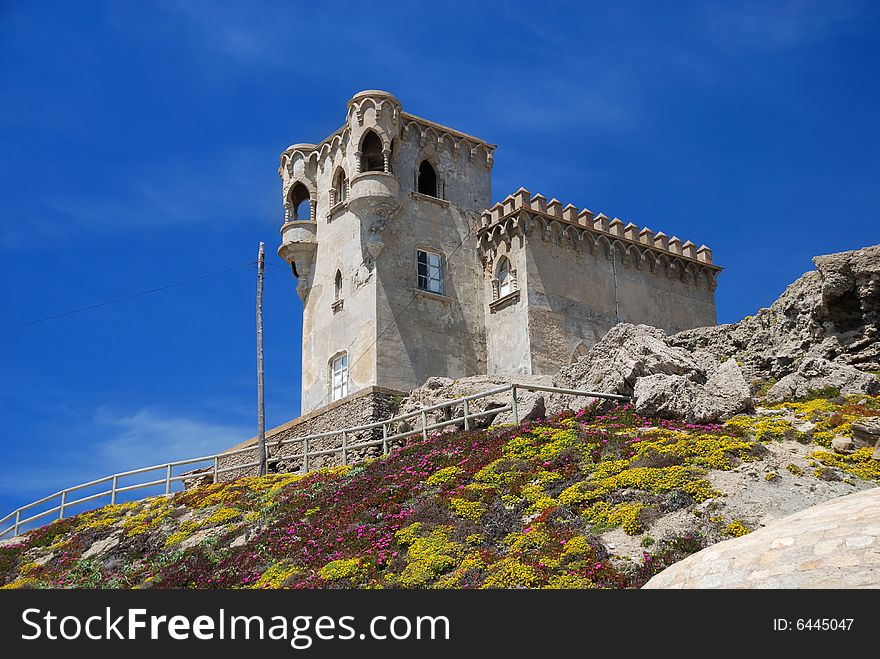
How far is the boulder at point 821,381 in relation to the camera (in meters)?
25.6

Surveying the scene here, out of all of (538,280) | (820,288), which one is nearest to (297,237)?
(538,280)

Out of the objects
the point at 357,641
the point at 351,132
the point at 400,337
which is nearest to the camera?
the point at 357,641

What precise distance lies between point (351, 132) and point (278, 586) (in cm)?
2518

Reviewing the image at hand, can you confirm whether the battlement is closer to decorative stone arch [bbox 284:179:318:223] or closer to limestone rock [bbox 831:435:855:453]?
decorative stone arch [bbox 284:179:318:223]

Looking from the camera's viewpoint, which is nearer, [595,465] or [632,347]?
[595,465]

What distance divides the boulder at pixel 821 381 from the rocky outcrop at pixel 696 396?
1.62m

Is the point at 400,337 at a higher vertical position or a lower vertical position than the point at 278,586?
higher

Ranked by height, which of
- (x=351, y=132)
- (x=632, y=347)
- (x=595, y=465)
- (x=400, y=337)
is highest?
(x=351, y=132)

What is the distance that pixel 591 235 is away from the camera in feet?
145

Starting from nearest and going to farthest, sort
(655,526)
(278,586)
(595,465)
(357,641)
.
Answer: (357,641)
(655,526)
(278,586)
(595,465)

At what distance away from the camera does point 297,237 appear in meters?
44.9

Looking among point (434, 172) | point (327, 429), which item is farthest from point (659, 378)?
point (434, 172)

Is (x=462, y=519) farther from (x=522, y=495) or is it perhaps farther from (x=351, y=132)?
(x=351, y=132)

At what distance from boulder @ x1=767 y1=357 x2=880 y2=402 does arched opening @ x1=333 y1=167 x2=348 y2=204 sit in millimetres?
22319
